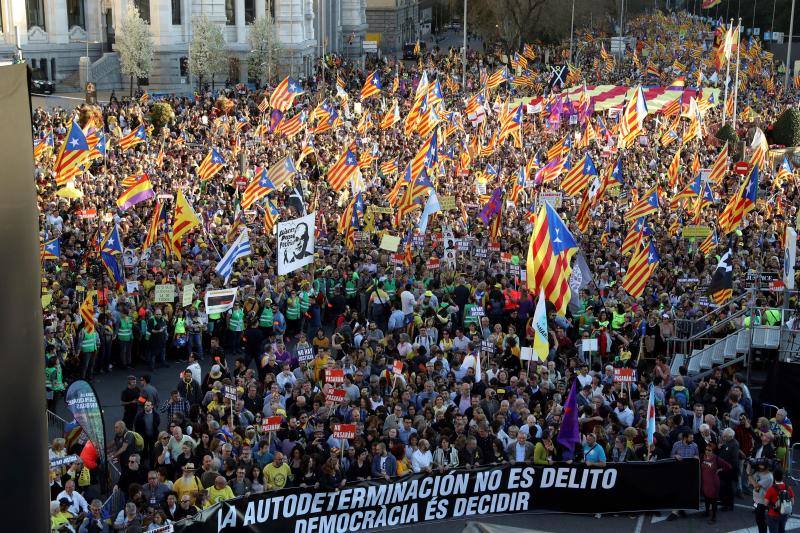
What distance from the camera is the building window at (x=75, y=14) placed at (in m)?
64.4

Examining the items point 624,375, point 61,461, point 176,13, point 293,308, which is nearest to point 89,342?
point 293,308

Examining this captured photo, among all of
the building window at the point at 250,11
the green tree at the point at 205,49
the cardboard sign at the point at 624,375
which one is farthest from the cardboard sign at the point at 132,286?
the building window at the point at 250,11

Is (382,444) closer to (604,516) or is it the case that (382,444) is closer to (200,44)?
(604,516)

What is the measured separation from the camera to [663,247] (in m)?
25.8

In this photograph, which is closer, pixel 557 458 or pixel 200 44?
pixel 557 458

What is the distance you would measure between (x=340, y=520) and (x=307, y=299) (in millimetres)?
8824

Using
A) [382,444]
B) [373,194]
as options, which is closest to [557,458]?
[382,444]

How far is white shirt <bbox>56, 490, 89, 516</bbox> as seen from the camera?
1287cm

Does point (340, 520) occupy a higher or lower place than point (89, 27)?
lower

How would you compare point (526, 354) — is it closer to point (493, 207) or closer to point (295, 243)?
point (295, 243)

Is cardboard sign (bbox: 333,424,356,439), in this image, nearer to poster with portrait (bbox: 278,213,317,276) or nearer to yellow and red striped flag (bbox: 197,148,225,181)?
poster with portrait (bbox: 278,213,317,276)

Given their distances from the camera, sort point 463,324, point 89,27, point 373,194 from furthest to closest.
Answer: point 89,27
point 373,194
point 463,324

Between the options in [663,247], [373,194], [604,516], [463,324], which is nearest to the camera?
[604,516]

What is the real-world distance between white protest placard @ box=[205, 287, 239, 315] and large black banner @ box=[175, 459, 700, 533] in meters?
6.82
